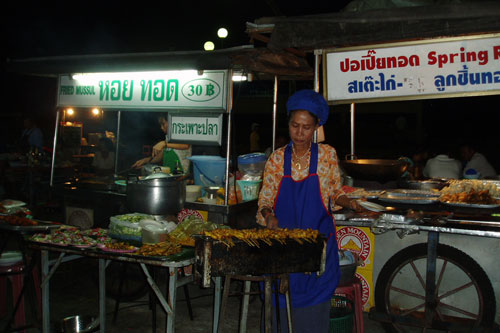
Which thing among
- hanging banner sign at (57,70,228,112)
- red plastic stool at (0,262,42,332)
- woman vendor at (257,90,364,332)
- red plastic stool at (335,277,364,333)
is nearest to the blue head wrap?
woman vendor at (257,90,364,332)

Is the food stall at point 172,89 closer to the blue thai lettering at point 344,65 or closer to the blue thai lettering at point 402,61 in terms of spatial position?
the blue thai lettering at point 344,65

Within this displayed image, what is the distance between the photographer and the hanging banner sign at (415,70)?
408 cm

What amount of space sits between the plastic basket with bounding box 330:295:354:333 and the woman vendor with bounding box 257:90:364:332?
618 millimetres

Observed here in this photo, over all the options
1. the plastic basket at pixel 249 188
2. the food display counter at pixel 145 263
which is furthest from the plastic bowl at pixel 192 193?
the food display counter at pixel 145 263

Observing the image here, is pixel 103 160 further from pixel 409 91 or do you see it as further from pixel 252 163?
pixel 409 91

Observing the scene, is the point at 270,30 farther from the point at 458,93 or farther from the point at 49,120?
the point at 49,120

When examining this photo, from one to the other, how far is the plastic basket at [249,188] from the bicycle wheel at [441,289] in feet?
6.00

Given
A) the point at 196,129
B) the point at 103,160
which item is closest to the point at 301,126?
the point at 196,129

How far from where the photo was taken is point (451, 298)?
4203 millimetres

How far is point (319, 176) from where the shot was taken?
294 cm

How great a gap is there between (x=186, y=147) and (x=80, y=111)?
1510 centimetres

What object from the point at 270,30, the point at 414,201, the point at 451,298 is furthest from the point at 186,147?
the point at 451,298

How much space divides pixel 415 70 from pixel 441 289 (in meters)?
2.20

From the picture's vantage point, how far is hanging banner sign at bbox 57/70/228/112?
5094mm
